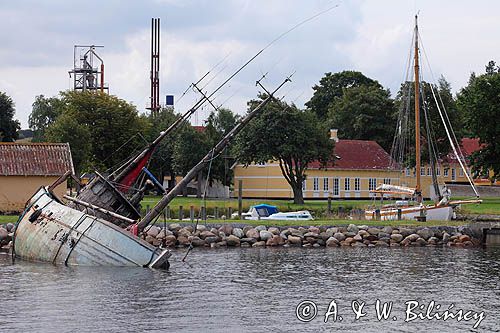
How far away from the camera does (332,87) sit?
422 ft

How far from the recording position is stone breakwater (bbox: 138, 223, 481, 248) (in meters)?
49.8

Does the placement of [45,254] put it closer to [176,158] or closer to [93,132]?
[93,132]

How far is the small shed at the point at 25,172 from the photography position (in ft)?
183

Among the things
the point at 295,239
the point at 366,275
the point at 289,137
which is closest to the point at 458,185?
the point at 289,137

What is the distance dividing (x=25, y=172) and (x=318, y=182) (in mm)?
40433

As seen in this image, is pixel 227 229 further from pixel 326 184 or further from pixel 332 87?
pixel 332 87

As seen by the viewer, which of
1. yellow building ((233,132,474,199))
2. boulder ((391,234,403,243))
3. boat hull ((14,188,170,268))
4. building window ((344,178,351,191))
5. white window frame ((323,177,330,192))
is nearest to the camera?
boat hull ((14,188,170,268))

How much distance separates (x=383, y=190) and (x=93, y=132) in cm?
3030

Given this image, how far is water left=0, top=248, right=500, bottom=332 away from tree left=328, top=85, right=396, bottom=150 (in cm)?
6333

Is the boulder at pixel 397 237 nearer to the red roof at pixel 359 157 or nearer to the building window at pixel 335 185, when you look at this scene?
the red roof at pixel 359 157

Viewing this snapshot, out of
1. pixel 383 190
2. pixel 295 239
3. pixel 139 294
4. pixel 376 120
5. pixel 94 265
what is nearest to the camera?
pixel 139 294

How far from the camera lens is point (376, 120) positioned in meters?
110

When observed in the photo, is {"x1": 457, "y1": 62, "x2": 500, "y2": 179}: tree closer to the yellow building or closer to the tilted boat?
the yellow building

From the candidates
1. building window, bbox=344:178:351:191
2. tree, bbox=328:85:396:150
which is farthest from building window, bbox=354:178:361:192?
tree, bbox=328:85:396:150
